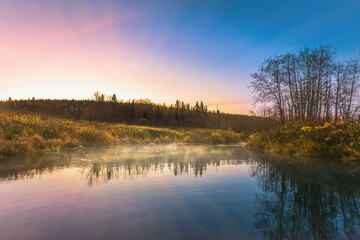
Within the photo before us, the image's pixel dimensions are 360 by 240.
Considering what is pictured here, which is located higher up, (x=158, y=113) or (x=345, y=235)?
(x=158, y=113)

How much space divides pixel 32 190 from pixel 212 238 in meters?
4.14

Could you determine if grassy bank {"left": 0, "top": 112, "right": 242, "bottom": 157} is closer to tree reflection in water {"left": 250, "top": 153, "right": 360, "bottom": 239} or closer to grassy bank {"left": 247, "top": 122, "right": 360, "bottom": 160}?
tree reflection in water {"left": 250, "top": 153, "right": 360, "bottom": 239}


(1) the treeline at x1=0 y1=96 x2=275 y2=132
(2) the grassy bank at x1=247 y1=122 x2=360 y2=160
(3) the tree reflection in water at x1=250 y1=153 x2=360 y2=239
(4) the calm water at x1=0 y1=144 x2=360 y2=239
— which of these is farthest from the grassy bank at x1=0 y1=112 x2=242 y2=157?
(1) the treeline at x1=0 y1=96 x2=275 y2=132

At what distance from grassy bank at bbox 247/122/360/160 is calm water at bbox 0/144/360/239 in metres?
3.56

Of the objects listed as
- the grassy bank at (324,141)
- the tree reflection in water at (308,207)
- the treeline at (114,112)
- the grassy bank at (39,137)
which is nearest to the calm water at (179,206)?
the tree reflection in water at (308,207)

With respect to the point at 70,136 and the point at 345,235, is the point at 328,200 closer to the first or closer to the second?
the point at 345,235

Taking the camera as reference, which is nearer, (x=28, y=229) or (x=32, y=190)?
(x=28, y=229)

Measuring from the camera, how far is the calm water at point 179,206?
2.68 metres

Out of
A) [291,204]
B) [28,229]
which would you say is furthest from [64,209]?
[291,204]

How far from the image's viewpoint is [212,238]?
2488 millimetres

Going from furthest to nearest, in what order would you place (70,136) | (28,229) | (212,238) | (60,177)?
(70,136) < (60,177) < (28,229) < (212,238)

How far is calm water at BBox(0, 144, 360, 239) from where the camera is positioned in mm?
2676

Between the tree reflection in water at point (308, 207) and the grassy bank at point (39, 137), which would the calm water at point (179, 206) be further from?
the grassy bank at point (39, 137)

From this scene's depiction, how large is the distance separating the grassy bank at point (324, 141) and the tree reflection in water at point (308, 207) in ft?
11.9
